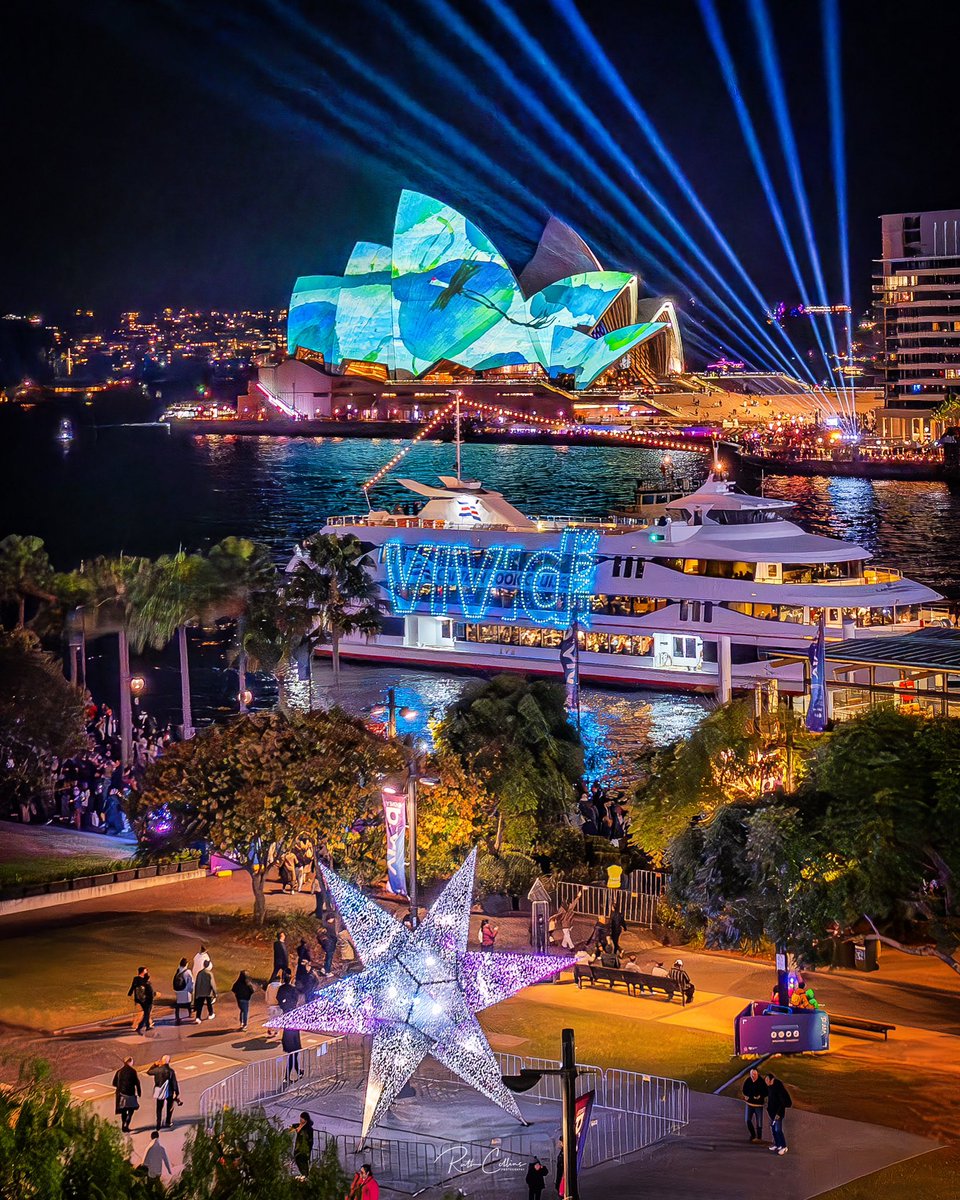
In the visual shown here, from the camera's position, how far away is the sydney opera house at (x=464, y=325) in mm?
114250

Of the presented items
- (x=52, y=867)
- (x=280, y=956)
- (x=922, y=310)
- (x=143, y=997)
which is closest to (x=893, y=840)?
(x=280, y=956)

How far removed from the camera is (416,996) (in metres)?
11.3

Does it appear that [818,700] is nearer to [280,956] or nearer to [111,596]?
[280,956]

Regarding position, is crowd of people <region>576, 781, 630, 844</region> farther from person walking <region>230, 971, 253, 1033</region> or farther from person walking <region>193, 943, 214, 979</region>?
person walking <region>230, 971, 253, 1033</region>

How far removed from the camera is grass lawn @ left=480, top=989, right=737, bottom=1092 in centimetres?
1245

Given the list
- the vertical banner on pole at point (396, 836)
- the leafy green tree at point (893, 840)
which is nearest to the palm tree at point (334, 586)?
the vertical banner on pole at point (396, 836)

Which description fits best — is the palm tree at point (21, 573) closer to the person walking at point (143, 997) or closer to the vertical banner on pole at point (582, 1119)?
the person walking at point (143, 997)

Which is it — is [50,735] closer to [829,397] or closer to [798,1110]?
[798,1110]

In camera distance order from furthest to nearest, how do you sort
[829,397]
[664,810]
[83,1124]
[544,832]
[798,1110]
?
[829,397]
[544,832]
[664,810]
[798,1110]
[83,1124]

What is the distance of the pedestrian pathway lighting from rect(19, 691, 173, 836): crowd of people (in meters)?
9.86

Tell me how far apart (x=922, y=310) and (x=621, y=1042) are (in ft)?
352

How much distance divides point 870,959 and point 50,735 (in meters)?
13.2

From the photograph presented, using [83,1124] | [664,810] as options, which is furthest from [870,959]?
[83,1124]

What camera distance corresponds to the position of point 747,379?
14575 centimetres
